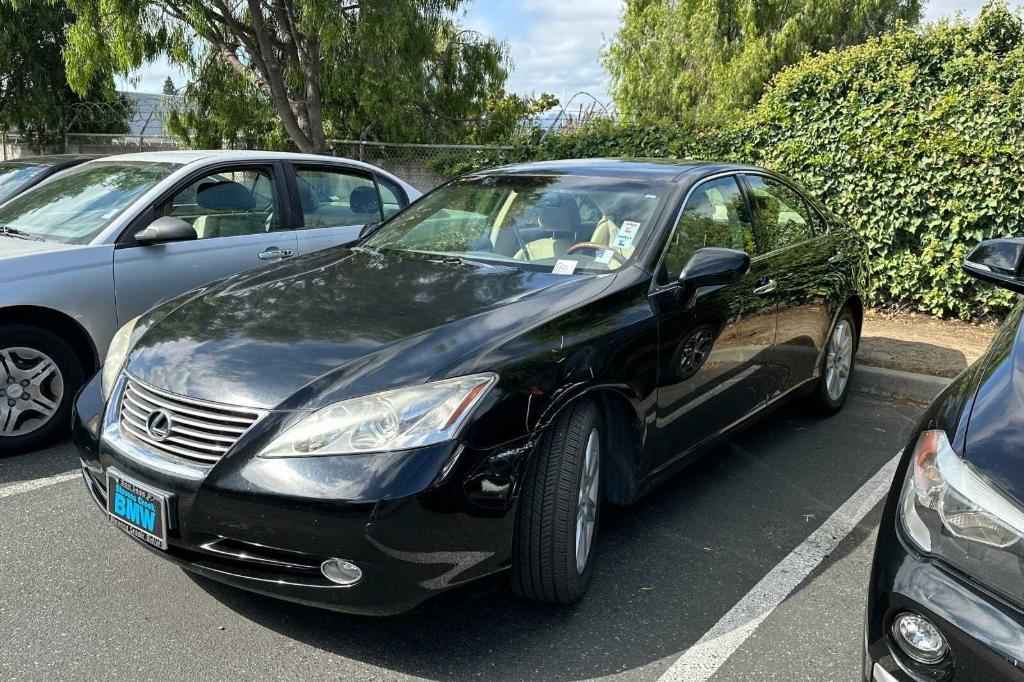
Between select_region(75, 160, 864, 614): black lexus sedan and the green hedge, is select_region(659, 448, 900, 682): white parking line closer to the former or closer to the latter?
select_region(75, 160, 864, 614): black lexus sedan

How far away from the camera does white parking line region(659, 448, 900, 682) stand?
8.95 feet

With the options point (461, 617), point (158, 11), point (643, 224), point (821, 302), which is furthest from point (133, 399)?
point (158, 11)

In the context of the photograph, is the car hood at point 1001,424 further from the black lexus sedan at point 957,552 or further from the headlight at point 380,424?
the headlight at point 380,424

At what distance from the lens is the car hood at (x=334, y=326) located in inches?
103

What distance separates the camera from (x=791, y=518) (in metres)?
3.86

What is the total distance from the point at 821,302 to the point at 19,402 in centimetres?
419

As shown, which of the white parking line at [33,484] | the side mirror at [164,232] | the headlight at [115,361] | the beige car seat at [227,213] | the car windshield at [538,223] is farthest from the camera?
the beige car seat at [227,213]

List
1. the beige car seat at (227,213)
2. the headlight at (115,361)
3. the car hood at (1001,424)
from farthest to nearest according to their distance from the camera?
the beige car seat at (227,213), the headlight at (115,361), the car hood at (1001,424)

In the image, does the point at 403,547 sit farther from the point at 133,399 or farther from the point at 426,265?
the point at 426,265

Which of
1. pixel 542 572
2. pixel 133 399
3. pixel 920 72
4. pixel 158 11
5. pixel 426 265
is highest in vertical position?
pixel 158 11

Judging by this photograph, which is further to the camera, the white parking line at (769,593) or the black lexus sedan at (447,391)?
the white parking line at (769,593)

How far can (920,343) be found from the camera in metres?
6.76

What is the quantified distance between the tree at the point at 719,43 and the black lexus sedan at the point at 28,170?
1105 centimetres

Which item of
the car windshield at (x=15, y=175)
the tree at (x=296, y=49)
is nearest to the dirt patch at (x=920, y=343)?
the car windshield at (x=15, y=175)
